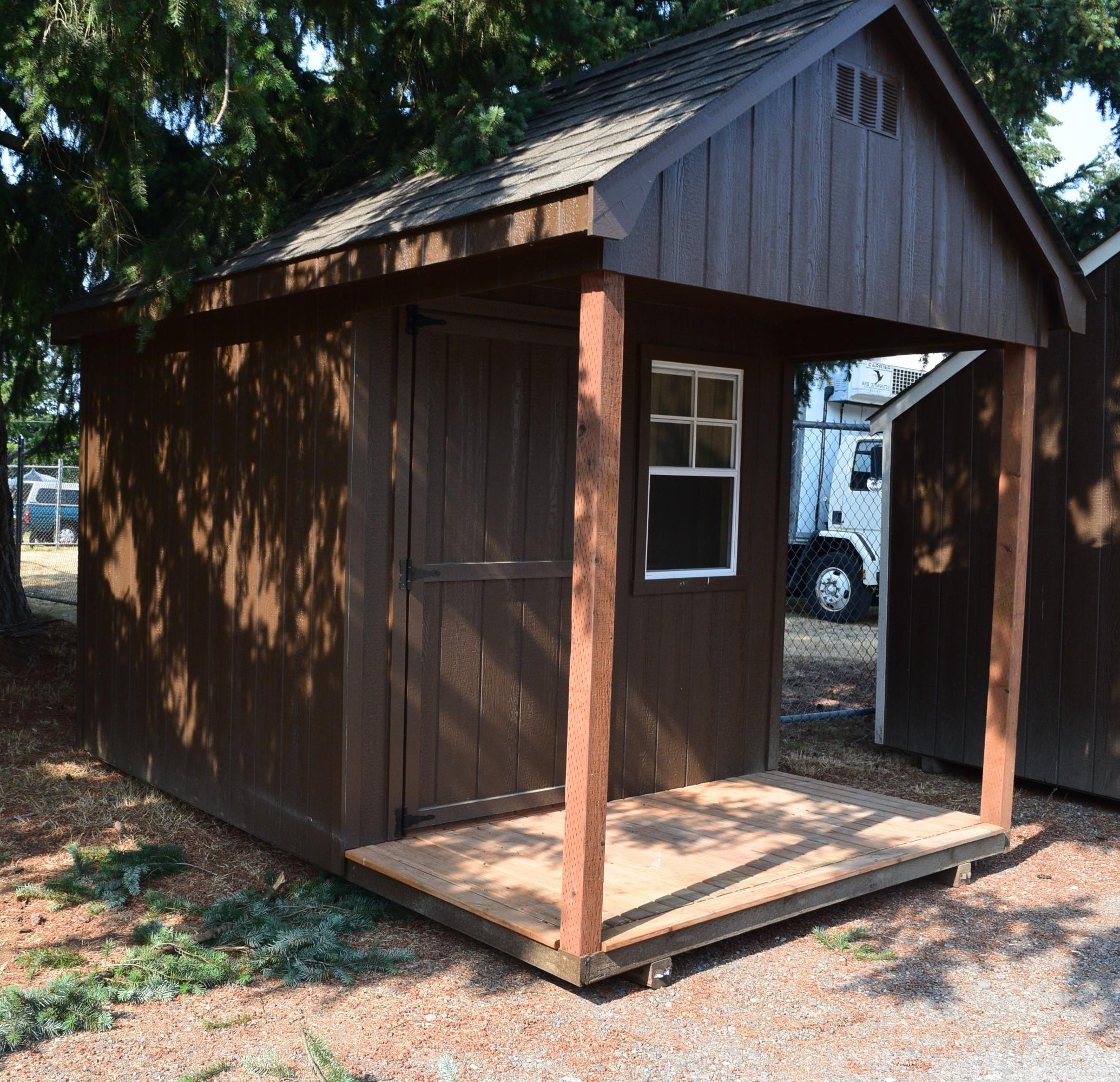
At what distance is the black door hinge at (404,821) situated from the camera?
510cm

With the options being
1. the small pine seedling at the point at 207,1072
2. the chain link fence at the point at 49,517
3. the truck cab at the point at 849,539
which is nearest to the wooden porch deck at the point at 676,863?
the small pine seedling at the point at 207,1072

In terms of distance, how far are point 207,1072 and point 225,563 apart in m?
2.79

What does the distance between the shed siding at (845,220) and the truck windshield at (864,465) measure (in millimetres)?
9292

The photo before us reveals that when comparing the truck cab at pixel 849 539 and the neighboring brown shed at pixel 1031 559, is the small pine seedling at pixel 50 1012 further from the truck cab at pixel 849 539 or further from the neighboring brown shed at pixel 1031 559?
the truck cab at pixel 849 539

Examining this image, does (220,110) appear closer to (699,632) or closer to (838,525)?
(699,632)

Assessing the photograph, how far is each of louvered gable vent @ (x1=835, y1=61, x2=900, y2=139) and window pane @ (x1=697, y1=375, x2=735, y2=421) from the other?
1.68 m

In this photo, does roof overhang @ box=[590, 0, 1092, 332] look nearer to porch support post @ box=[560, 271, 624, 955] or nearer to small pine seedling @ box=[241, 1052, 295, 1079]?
porch support post @ box=[560, 271, 624, 955]

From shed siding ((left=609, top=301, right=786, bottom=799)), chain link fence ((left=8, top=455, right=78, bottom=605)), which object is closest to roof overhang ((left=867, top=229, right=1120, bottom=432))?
shed siding ((left=609, top=301, right=786, bottom=799))

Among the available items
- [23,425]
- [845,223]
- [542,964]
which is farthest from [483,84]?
[23,425]

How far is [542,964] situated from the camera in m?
4.01

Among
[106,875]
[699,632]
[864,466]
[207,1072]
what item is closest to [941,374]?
[699,632]

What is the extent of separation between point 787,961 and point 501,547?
6.89ft

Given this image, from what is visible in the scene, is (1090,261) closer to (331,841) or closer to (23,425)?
(331,841)

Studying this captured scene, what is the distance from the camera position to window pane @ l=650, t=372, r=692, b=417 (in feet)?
19.6
